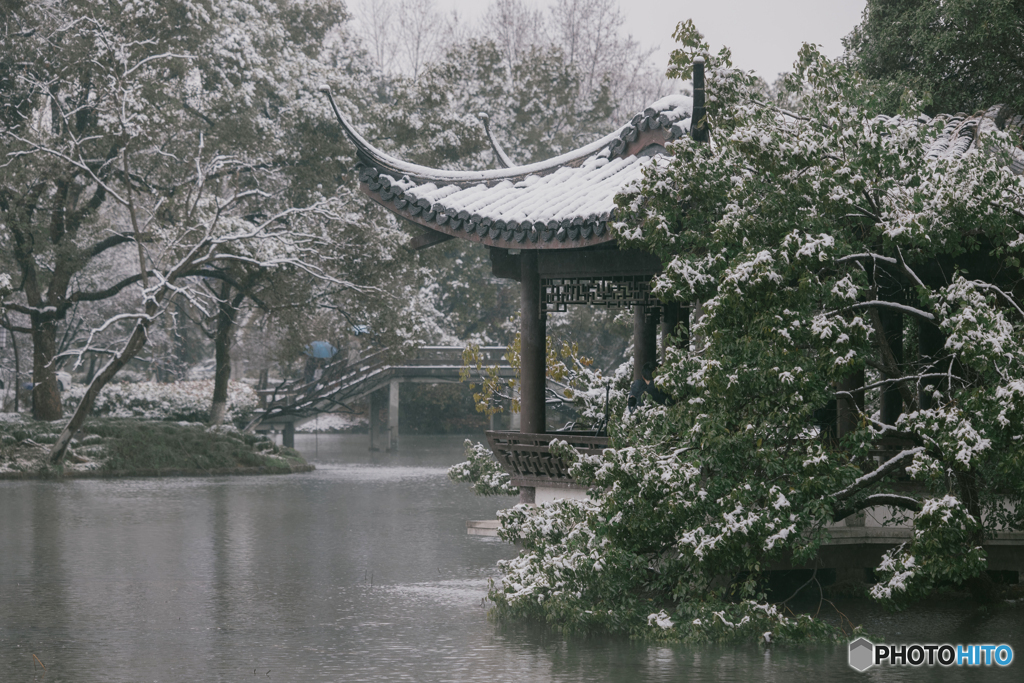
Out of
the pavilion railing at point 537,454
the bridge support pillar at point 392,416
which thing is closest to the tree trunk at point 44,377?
the bridge support pillar at point 392,416

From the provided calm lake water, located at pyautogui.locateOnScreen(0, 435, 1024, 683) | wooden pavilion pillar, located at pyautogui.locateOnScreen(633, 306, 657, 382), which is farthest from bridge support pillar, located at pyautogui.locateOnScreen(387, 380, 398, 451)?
wooden pavilion pillar, located at pyautogui.locateOnScreen(633, 306, 657, 382)

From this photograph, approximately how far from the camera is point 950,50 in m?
13.1

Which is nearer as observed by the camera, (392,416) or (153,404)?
(153,404)

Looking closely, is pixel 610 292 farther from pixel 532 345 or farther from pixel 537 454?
pixel 537 454

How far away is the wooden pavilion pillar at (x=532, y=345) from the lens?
1213 cm

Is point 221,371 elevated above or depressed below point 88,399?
above

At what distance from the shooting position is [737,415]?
8703 mm

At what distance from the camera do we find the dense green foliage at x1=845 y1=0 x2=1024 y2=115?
41.1 ft

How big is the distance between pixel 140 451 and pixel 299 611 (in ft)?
56.5

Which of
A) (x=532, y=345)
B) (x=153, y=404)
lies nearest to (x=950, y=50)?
(x=532, y=345)

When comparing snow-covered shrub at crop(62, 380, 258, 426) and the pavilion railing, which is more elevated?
snow-covered shrub at crop(62, 380, 258, 426)

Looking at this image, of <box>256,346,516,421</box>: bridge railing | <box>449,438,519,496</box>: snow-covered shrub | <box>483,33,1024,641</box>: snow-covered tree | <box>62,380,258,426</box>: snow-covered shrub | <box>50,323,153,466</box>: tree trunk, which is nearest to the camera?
<box>483,33,1024,641</box>: snow-covered tree

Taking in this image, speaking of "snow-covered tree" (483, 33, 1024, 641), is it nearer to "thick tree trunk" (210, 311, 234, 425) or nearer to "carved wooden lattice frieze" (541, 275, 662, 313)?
"carved wooden lattice frieze" (541, 275, 662, 313)
